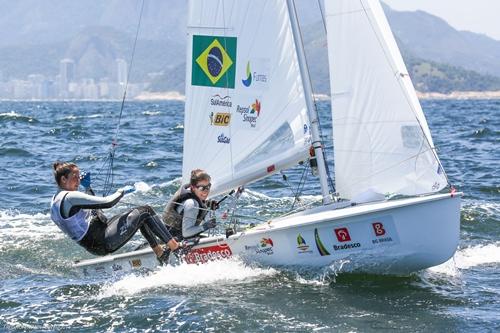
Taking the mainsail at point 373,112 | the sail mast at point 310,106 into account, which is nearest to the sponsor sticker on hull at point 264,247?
the sail mast at point 310,106

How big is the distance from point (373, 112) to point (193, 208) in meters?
2.23

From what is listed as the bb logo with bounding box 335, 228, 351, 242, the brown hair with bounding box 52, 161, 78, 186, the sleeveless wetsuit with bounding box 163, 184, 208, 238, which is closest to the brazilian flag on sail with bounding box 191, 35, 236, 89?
the sleeveless wetsuit with bounding box 163, 184, 208, 238

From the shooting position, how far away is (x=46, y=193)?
15273 millimetres

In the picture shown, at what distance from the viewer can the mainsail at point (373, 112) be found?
27.9 ft

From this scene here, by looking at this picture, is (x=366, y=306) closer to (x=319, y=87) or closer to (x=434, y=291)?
(x=434, y=291)

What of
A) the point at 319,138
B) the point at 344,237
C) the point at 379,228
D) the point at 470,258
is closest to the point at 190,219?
the point at 319,138

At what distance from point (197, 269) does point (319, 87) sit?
571 feet

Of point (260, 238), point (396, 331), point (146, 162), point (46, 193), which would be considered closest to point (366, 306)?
point (396, 331)

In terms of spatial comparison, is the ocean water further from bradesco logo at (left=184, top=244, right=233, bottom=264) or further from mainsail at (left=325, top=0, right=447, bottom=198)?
mainsail at (left=325, top=0, right=447, bottom=198)

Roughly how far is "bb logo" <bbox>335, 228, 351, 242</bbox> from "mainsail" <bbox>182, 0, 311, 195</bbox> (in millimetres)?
1128

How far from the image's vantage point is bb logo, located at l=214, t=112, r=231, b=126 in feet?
31.2

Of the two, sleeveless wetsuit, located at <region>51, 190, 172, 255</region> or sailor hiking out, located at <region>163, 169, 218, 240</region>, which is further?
sailor hiking out, located at <region>163, 169, 218, 240</region>

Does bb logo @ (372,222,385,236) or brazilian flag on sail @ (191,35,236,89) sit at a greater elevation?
brazilian flag on sail @ (191,35,236,89)

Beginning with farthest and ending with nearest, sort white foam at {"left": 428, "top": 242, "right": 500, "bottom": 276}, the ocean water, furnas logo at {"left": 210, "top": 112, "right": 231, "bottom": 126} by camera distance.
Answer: furnas logo at {"left": 210, "top": 112, "right": 231, "bottom": 126}
white foam at {"left": 428, "top": 242, "right": 500, "bottom": 276}
the ocean water
